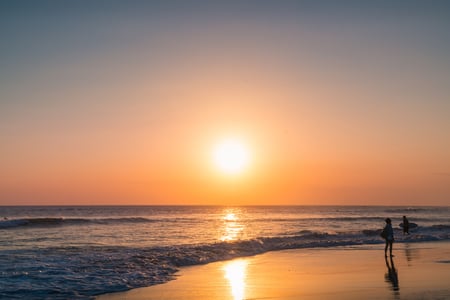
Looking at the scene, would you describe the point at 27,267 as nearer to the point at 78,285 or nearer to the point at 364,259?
the point at 78,285

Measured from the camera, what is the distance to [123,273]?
1712 cm

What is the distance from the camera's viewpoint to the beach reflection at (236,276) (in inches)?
514

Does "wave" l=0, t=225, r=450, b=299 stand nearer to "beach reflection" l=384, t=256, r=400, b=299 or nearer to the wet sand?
the wet sand

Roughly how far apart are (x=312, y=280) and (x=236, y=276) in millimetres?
2760

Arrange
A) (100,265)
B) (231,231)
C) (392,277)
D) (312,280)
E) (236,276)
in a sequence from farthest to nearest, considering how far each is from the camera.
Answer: (231,231), (100,265), (236,276), (392,277), (312,280)

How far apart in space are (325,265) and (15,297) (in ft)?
37.1

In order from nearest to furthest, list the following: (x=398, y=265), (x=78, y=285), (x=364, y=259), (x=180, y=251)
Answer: (x=78, y=285), (x=398, y=265), (x=364, y=259), (x=180, y=251)

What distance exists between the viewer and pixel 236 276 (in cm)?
1633

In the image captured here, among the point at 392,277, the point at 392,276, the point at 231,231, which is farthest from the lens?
the point at 231,231

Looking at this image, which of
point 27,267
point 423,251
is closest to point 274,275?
point 27,267

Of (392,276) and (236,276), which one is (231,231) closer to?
(236,276)

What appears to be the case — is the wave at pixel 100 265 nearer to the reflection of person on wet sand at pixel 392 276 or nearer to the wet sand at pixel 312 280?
the wet sand at pixel 312 280

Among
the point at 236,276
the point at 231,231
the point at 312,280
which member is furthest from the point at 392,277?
the point at 231,231

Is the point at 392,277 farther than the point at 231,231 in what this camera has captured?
No
